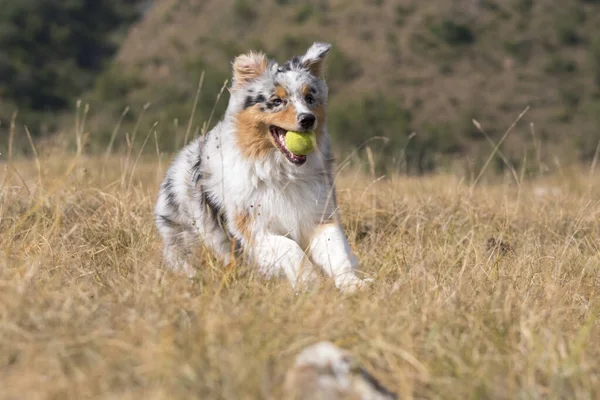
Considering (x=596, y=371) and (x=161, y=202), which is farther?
(x=161, y=202)

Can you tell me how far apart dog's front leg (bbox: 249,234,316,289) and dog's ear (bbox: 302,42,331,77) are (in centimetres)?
119

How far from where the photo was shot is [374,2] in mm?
43562

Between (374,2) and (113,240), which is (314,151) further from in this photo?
(374,2)

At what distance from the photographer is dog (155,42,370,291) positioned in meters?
4.57

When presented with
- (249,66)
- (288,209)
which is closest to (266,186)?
(288,209)

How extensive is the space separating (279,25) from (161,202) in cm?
4111

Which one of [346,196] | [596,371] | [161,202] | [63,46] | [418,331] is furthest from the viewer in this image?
[63,46]

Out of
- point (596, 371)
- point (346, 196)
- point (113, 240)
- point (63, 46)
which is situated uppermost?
point (596, 371)

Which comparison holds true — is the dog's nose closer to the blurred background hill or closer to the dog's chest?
the dog's chest

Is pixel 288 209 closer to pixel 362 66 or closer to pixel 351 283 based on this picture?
pixel 351 283

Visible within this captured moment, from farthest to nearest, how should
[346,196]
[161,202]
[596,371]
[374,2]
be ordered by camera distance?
[374,2] < [346,196] < [161,202] < [596,371]

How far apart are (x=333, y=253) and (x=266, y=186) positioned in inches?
22.6

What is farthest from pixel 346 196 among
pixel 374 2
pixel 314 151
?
pixel 374 2

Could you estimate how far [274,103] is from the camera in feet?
15.8
